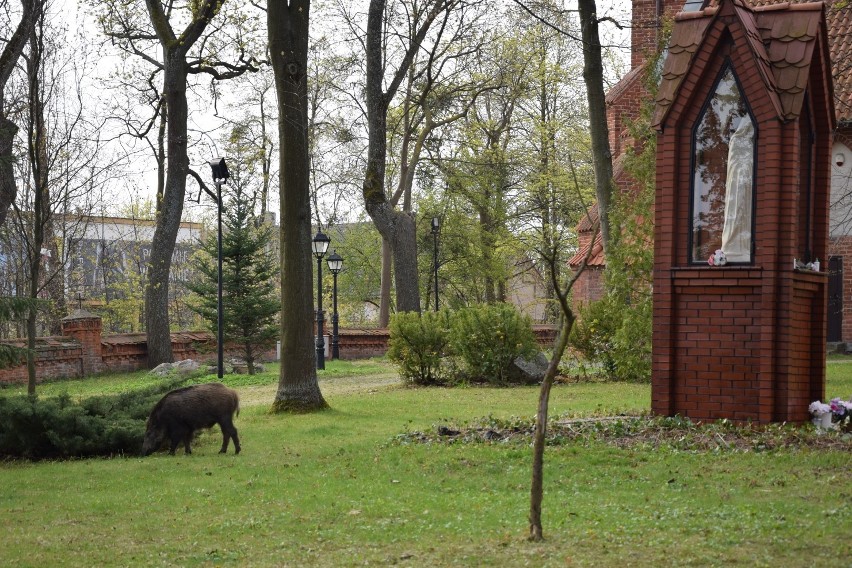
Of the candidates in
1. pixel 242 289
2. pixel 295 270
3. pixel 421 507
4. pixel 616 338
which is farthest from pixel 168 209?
pixel 421 507

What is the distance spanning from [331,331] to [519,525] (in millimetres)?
27852

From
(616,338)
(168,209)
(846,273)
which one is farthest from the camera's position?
(168,209)

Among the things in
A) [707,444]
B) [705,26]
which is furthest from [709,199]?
[707,444]

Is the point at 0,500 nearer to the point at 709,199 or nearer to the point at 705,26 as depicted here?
the point at 709,199

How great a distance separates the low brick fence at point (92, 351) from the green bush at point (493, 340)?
11.0m

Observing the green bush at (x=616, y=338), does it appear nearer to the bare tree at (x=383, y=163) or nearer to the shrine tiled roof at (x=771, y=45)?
the bare tree at (x=383, y=163)

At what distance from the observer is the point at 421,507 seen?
26.2 feet

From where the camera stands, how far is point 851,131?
24578mm

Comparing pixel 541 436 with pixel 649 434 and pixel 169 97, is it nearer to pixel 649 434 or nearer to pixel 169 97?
pixel 649 434

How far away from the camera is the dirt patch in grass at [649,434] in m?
10.1

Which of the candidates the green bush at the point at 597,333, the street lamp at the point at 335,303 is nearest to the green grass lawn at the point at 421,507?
the green bush at the point at 597,333

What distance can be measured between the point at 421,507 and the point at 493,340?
13.0 m

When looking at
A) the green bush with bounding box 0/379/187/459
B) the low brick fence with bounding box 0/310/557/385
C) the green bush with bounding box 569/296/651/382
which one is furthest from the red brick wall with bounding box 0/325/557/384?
the green bush with bounding box 0/379/187/459

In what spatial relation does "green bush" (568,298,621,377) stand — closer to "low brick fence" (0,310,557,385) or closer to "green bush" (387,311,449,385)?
"green bush" (387,311,449,385)
